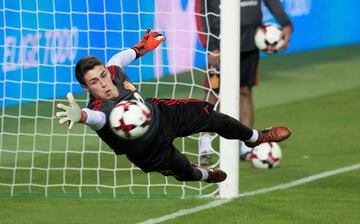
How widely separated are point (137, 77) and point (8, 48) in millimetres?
1715

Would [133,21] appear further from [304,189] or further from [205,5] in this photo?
[304,189]

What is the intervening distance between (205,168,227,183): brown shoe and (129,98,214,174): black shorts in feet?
1.26

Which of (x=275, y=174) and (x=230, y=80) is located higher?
(x=230, y=80)

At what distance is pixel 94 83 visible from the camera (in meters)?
8.59

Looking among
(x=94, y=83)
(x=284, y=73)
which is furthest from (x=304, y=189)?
(x=284, y=73)

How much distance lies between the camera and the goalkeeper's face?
8578 mm

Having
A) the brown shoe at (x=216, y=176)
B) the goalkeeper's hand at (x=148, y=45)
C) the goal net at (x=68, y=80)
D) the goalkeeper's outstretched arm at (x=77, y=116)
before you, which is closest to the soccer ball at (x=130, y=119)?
the goalkeeper's outstretched arm at (x=77, y=116)

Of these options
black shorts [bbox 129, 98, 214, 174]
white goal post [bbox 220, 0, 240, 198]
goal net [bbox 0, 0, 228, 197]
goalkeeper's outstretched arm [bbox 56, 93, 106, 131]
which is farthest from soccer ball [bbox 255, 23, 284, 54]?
goalkeeper's outstretched arm [bbox 56, 93, 106, 131]

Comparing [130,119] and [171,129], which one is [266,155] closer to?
[171,129]

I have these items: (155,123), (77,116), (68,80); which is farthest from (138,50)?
(68,80)

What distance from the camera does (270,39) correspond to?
39.9 feet

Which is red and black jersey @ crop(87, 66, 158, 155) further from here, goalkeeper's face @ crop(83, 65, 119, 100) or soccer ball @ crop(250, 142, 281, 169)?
soccer ball @ crop(250, 142, 281, 169)

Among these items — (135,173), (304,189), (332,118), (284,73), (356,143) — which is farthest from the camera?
(284,73)

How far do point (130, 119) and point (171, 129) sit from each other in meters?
0.98
